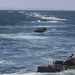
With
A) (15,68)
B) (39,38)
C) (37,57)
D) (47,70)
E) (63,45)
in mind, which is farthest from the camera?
(39,38)

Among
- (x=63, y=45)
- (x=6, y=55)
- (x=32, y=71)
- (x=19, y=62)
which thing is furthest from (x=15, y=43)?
(x=32, y=71)

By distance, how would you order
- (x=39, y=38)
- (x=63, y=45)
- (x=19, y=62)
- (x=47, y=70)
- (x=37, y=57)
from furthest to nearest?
(x=39, y=38), (x=63, y=45), (x=37, y=57), (x=19, y=62), (x=47, y=70)

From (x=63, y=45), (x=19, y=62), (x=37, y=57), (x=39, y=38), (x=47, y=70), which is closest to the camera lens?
(x=47, y=70)

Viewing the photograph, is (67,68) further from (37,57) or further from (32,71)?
(37,57)

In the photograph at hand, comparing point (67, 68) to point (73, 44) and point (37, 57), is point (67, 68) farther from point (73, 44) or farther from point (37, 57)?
point (73, 44)

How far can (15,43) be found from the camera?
110m

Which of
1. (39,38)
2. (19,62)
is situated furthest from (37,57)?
(39,38)

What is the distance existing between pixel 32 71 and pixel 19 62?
9.06 metres

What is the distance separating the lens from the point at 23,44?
108 meters

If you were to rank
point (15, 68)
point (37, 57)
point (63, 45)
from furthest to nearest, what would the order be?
point (63, 45), point (37, 57), point (15, 68)

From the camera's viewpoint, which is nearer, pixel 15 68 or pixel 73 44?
pixel 15 68

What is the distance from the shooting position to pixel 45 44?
109062mm

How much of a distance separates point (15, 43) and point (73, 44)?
48.7ft

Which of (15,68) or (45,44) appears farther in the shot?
(45,44)
